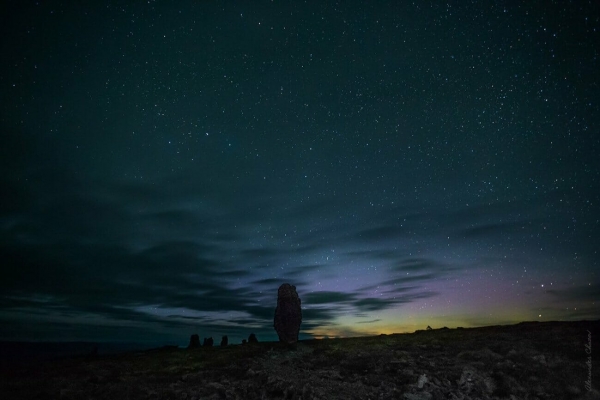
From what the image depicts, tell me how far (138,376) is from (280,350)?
15.5 metres

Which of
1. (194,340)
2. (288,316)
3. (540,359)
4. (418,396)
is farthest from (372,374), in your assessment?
(194,340)

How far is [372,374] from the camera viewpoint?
25406 millimetres

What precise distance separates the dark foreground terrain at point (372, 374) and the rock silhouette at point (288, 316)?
292 inches

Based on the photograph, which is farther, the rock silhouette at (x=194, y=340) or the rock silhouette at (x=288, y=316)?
the rock silhouette at (x=194, y=340)

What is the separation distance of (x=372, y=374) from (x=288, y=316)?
19.2 meters

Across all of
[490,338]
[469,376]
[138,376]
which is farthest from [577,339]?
[138,376]

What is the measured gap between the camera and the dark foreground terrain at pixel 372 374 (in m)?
21.7

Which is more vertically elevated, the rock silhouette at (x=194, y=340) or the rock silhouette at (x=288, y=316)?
the rock silhouette at (x=288, y=316)

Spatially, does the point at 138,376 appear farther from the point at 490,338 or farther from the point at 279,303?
the point at 490,338

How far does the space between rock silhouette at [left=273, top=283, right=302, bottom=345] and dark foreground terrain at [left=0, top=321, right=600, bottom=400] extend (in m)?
7.43

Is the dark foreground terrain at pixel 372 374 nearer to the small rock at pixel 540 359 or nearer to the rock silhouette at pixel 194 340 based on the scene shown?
the small rock at pixel 540 359

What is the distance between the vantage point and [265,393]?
76.0 ft

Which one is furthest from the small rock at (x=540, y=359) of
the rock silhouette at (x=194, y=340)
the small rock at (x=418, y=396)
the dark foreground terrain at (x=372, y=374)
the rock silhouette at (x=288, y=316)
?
the rock silhouette at (x=194, y=340)

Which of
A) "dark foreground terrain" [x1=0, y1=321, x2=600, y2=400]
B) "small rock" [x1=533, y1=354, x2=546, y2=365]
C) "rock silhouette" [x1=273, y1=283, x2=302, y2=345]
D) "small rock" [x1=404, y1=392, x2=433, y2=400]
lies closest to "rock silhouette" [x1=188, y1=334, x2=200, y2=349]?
"rock silhouette" [x1=273, y1=283, x2=302, y2=345]
